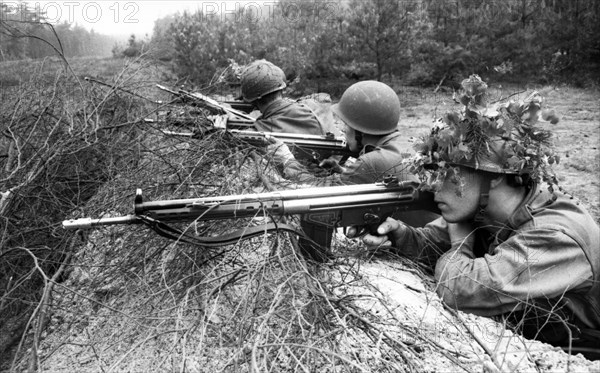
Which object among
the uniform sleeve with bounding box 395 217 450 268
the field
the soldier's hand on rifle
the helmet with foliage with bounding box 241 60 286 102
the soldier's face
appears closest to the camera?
the field

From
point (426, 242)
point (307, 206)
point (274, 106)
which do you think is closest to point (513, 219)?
point (426, 242)

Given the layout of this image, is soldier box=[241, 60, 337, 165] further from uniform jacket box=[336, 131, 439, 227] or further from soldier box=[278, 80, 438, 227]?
uniform jacket box=[336, 131, 439, 227]

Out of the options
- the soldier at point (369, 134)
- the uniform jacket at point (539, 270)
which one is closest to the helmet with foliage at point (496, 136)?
the uniform jacket at point (539, 270)

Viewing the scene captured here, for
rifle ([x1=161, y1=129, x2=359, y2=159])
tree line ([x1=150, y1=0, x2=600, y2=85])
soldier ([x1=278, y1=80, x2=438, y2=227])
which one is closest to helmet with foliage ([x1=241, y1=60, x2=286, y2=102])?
rifle ([x1=161, y1=129, x2=359, y2=159])

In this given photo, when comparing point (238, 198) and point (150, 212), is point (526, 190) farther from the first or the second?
point (150, 212)

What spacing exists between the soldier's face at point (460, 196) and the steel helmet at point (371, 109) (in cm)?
137

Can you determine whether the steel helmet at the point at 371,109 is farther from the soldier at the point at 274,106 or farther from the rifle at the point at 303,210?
the soldier at the point at 274,106

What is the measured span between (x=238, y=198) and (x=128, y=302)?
891 mm

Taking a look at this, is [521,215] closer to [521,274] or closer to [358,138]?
[521,274]

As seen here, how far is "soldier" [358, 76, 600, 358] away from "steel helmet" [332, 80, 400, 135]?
126 cm

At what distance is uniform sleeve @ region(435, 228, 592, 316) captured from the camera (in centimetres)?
236

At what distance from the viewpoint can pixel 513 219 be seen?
257 centimetres

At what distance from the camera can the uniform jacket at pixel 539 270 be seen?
2.37 m

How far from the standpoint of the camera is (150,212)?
2.15m
